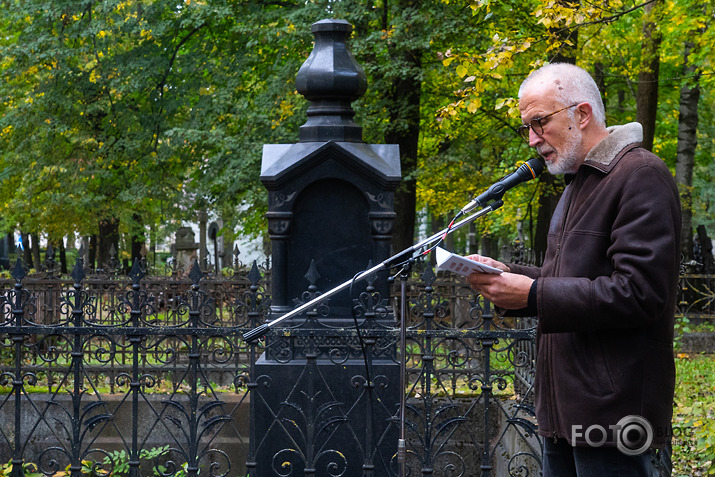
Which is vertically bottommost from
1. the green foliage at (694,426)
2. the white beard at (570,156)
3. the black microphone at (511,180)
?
the green foliage at (694,426)

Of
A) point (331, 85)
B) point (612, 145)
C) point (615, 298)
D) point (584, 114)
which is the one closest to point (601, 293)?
point (615, 298)

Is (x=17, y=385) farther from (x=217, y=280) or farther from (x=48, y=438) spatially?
(x=217, y=280)

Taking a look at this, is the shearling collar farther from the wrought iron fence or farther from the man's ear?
the wrought iron fence

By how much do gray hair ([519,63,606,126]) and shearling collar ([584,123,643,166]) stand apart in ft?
0.30

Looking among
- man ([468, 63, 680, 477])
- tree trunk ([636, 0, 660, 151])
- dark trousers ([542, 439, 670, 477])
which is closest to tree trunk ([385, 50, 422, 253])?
tree trunk ([636, 0, 660, 151])

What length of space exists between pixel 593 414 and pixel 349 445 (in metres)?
3.05

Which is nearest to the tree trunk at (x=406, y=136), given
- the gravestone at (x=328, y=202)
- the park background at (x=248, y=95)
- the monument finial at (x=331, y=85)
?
the park background at (x=248, y=95)

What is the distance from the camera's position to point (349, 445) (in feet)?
17.9

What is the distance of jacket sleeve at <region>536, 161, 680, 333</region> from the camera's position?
2520mm

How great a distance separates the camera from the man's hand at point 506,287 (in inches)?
107

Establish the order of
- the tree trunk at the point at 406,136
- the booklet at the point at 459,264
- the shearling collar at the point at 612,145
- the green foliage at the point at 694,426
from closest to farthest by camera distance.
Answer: the booklet at the point at 459,264 < the shearling collar at the point at 612,145 < the green foliage at the point at 694,426 < the tree trunk at the point at 406,136

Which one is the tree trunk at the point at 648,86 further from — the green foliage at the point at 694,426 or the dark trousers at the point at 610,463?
the dark trousers at the point at 610,463

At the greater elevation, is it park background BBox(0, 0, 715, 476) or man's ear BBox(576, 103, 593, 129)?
park background BBox(0, 0, 715, 476)

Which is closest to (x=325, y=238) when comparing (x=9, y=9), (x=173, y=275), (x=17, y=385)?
(x=17, y=385)
